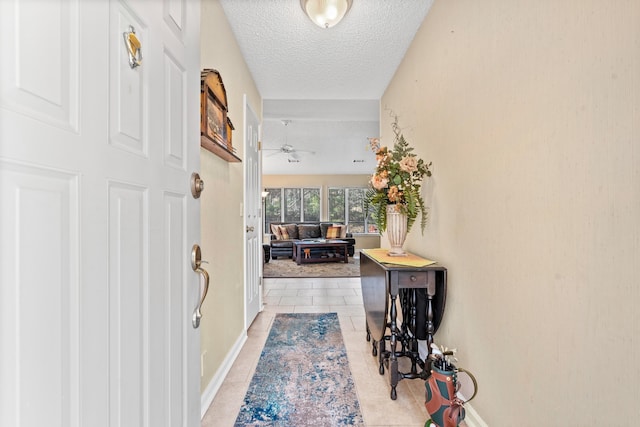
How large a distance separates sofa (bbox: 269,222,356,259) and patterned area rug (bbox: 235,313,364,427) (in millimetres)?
5090

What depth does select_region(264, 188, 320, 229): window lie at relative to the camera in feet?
31.3

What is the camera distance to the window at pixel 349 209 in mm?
9547

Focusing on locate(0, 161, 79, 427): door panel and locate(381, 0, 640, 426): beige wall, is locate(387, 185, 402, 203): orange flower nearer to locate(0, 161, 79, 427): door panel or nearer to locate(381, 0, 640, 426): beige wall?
locate(381, 0, 640, 426): beige wall

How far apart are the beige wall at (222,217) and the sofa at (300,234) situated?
5.33 meters

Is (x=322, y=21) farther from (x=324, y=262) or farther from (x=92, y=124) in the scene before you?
(x=324, y=262)

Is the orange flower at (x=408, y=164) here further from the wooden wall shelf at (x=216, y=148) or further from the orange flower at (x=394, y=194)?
the wooden wall shelf at (x=216, y=148)

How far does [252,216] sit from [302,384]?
1.65 meters

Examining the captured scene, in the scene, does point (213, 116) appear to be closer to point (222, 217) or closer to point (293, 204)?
point (222, 217)

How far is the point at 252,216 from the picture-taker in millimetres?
3061

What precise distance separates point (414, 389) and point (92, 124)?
2.13 m

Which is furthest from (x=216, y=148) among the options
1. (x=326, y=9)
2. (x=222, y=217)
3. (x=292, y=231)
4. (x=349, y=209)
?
(x=349, y=209)

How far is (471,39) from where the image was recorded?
148cm

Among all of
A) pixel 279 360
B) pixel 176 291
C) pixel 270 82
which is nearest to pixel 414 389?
pixel 279 360

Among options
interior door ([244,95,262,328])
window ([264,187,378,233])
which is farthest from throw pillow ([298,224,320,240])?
interior door ([244,95,262,328])
